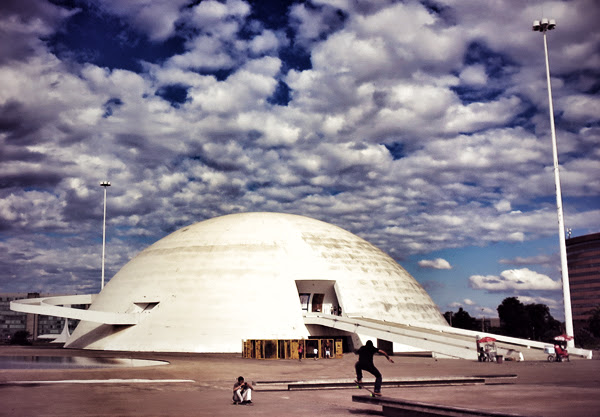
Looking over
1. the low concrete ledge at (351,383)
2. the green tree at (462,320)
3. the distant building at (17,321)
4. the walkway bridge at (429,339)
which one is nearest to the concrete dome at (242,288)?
the walkway bridge at (429,339)

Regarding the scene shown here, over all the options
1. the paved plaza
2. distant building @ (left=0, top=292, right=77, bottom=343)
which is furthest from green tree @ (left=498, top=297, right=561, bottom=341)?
distant building @ (left=0, top=292, right=77, bottom=343)

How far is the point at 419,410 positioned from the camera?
11.6 m

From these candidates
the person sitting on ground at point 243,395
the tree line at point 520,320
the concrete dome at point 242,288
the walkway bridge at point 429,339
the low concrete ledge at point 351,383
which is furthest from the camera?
the tree line at point 520,320

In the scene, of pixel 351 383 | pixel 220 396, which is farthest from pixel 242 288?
pixel 220 396

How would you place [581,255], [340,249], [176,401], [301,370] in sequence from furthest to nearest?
[581,255] < [340,249] < [301,370] < [176,401]

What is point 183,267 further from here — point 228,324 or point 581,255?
point 581,255

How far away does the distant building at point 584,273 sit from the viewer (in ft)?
598

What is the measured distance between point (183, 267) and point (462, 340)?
24.2 meters

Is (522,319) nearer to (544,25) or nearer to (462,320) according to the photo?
(462,320)

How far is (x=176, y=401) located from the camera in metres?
15.6

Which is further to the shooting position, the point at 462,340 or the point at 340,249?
the point at 340,249

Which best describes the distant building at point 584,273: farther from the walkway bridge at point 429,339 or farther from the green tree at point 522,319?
the walkway bridge at point 429,339

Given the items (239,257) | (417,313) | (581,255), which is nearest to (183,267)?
(239,257)

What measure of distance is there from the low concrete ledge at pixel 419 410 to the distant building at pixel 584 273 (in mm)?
187934
